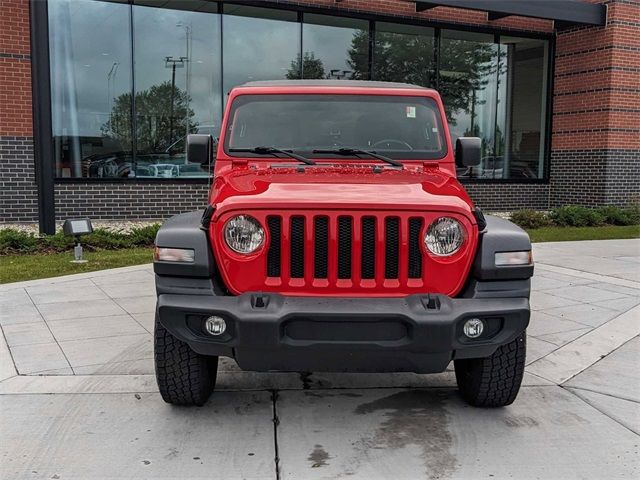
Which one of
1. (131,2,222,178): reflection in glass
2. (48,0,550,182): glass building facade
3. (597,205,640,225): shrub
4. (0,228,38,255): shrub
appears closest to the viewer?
(0,228,38,255): shrub

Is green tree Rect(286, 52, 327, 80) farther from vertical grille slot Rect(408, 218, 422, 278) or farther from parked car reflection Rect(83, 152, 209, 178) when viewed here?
vertical grille slot Rect(408, 218, 422, 278)

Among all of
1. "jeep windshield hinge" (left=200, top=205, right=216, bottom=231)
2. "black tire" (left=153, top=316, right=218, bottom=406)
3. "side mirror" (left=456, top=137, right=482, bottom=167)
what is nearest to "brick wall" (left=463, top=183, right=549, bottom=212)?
"side mirror" (left=456, top=137, right=482, bottom=167)

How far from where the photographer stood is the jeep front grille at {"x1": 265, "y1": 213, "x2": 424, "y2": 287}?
3.29 metres

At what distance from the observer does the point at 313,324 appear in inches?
124

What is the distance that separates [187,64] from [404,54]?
4.91 metres

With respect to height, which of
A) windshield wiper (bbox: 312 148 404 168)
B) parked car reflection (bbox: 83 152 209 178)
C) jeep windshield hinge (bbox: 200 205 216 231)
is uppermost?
windshield wiper (bbox: 312 148 404 168)

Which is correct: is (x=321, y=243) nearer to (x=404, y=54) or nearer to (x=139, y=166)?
(x=139, y=166)

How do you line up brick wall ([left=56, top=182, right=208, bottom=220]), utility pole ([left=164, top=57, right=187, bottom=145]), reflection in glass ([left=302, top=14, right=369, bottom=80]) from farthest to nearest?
reflection in glass ([left=302, top=14, right=369, bottom=80]) < utility pole ([left=164, top=57, right=187, bottom=145]) < brick wall ([left=56, top=182, right=208, bottom=220])

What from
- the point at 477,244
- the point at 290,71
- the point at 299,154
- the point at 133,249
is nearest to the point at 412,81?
the point at 290,71

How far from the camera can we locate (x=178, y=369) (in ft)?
12.0

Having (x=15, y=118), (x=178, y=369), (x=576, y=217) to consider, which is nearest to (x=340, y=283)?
(x=178, y=369)

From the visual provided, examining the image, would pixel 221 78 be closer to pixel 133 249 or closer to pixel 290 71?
Result: pixel 290 71

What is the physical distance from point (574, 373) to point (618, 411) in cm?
68

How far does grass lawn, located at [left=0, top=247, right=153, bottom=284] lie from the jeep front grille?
5424mm
